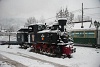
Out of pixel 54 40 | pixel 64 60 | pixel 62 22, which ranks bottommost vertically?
pixel 64 60

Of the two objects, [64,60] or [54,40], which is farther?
[54,40]

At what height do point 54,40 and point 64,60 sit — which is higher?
point 54,40

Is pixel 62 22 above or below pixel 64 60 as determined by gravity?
above

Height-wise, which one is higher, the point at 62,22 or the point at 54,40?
the point at 62,22

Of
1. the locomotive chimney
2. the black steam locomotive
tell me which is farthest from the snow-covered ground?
the locomotive chimney

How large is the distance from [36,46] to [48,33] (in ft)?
7.35

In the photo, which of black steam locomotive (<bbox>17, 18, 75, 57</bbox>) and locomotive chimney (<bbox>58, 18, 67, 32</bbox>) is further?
locomotive chimney (<bbox>58, 18, 67, 32</bbox>)

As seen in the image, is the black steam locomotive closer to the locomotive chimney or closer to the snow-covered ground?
the locomotive chimney

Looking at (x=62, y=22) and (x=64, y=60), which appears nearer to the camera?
(x=64, y=60)

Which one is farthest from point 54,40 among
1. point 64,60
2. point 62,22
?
point 64,60

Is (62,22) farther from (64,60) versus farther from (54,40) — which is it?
(64,60)

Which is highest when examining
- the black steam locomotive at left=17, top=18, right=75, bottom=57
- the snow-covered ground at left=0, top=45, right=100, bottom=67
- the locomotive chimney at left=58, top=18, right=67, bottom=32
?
the locomotive chimney at left=58, top=18, right=67, bottom=32

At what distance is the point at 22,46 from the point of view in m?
14.3

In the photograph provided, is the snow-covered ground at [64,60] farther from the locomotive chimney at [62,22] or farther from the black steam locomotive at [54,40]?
the locomotive chimney at [62,22]
